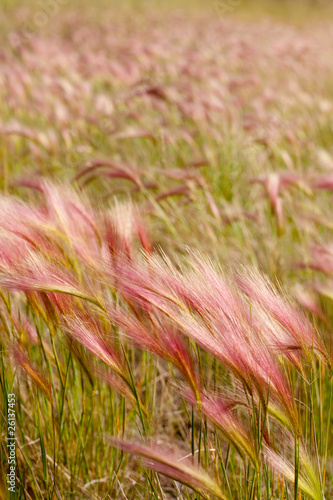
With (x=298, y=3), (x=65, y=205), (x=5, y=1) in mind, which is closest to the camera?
(x=65, y=205)

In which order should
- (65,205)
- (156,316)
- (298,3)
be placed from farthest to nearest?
(298,3) < (65,205) < (156,316)

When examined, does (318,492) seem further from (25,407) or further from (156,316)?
(25,407)

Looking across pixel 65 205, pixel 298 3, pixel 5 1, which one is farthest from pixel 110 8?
pixel 65 205

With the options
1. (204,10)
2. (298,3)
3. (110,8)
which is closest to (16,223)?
(110,8)

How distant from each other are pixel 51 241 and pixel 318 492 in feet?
1.93

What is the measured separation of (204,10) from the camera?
12.9 m

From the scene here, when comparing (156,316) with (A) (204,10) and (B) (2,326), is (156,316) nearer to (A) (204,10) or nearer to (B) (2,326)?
(B) (2,326)

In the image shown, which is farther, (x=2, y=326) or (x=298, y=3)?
(x=298, y=3)

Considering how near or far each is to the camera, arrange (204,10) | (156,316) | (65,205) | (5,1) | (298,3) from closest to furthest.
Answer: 1. (156,316)
2. (65,205)
3. (5,1)
4. (204,10)
5. (298,3)

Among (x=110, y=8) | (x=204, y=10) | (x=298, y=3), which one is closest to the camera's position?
(x=110, y=8)

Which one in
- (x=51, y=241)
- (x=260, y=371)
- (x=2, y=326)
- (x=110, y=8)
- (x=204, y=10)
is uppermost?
(x=204, y=10)

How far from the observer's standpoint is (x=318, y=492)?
2.08ft

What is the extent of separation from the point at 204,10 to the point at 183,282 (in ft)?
44.6

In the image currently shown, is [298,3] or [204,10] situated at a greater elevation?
[298,3]
